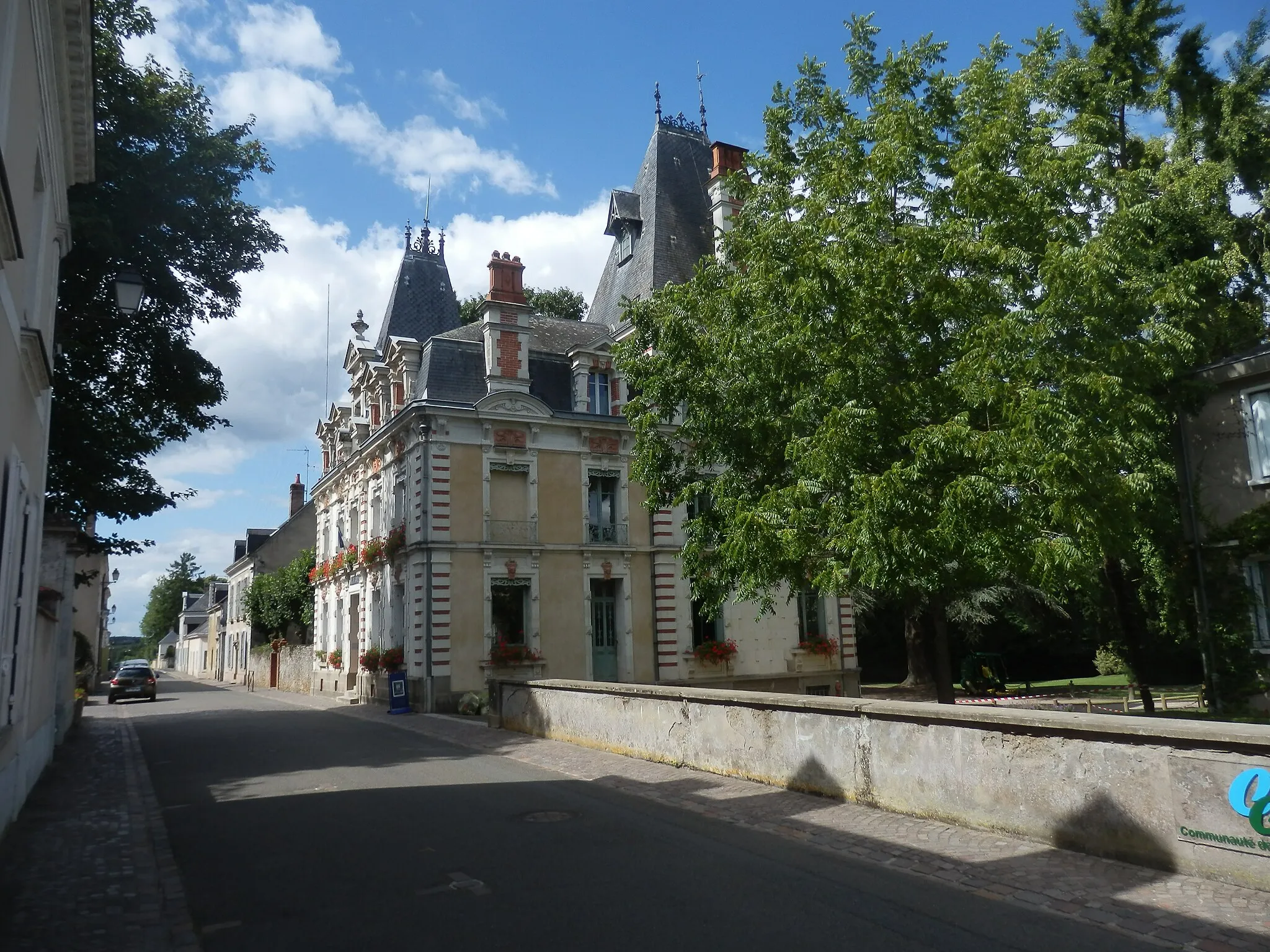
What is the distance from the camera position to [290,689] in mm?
39156

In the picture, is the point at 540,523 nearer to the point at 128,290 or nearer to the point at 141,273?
the point at 141,273

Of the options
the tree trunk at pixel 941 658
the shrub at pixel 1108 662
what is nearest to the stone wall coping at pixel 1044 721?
the tree trunk at pixel 941 658

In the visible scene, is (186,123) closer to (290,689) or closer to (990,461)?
(990,461)

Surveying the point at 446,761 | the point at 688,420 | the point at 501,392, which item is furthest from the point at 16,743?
the point at 501,392

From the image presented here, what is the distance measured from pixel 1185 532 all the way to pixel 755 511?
30.1ft

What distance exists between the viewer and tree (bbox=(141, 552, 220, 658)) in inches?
4358

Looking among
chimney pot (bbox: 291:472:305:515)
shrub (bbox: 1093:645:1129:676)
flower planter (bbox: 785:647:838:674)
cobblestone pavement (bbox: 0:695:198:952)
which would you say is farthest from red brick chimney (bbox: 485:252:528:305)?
chimney pot (bbox: 291:472:305:515)

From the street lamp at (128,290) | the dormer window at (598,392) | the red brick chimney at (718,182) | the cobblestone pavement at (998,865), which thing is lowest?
the cobblestone pavement at (998,865)

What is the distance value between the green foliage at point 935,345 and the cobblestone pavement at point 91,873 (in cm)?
803

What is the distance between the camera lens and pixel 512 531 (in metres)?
25.6

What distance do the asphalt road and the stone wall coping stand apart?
1648 mm

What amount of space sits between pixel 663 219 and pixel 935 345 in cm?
1825

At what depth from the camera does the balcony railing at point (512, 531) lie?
25.4 m

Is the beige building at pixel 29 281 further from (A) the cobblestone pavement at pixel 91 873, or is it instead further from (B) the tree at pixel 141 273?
(B) the tree at pixel 141 273
